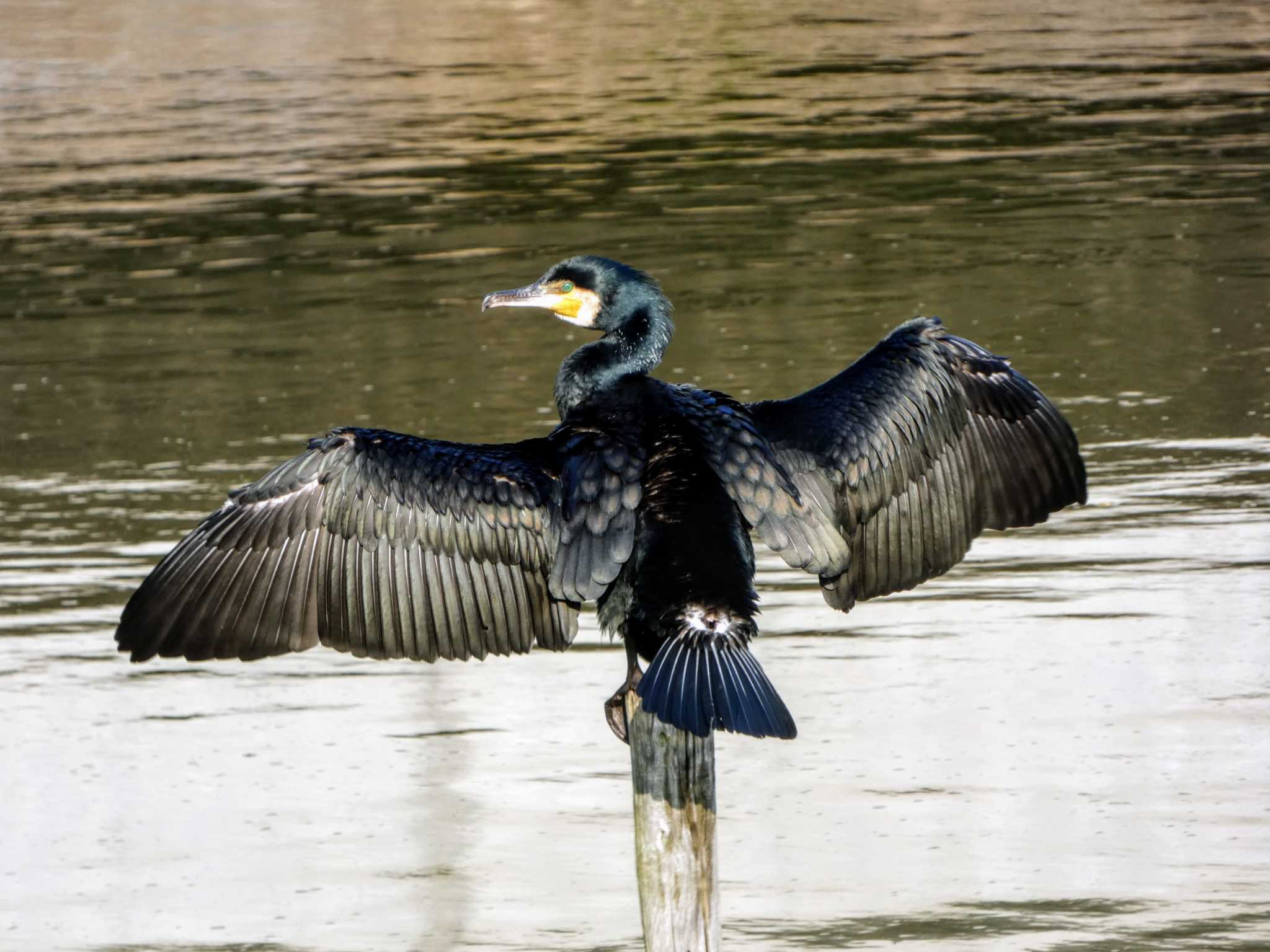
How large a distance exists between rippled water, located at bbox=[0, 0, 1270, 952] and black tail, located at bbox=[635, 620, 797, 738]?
1864mm

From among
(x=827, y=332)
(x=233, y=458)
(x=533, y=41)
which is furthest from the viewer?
(x=533, y=41)

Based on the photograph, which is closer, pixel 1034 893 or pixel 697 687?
pixel 697 687

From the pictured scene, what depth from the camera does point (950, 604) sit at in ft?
28.8

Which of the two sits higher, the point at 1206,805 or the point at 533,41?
the point at 533,41

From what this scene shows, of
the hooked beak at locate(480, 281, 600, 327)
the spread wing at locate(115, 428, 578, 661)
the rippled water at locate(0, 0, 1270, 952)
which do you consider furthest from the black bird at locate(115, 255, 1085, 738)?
the rippled water at locate(0, 0, 1270, 952)

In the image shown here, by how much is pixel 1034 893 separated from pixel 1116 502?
13.2 feet

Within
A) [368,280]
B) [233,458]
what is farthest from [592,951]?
[368,280]

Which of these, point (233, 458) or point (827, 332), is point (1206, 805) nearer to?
point (233, 458)

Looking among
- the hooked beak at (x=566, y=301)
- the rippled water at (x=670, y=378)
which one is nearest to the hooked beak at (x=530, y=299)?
the hooked beak at (x=566, y=301)

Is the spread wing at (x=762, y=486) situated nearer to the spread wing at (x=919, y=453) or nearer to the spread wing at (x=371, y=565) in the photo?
the spread wing at (x=919, y=453)

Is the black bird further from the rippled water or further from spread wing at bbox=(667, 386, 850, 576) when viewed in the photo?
the rippled water

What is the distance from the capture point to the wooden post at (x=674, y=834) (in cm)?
471

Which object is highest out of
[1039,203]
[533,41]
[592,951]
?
[533,41]

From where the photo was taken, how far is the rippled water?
650cm
